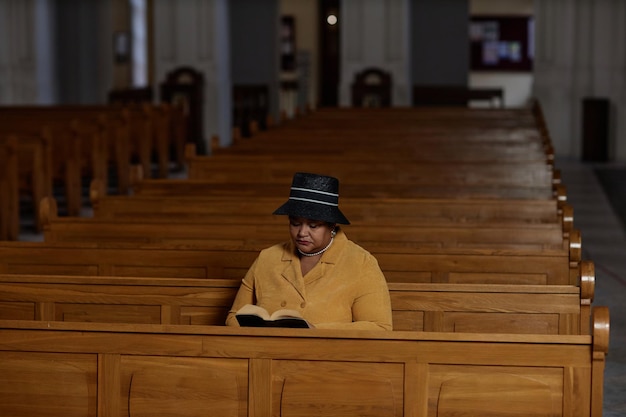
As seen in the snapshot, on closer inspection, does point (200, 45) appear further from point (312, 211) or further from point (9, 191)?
point (312, 211)

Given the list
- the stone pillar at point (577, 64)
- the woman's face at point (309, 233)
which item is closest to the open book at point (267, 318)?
the woman's face at point (309, 233)

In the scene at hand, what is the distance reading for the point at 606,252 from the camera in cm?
895

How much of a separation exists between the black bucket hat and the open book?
355 millimetres

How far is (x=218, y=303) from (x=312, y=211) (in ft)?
2.91

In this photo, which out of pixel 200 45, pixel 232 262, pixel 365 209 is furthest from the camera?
pixel 200 45

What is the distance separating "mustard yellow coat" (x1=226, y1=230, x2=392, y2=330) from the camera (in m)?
3.76

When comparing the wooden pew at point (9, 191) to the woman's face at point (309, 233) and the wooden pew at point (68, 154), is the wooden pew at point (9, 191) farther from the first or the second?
the woman's face at point (309, 233)

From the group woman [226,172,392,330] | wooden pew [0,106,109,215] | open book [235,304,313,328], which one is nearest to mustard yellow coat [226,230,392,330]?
woman [226,172,392,330]

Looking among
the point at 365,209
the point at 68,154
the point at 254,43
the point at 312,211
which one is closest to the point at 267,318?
the point at 312,211

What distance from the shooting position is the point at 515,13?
25.8 metres

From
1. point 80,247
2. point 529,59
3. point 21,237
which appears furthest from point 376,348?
point 529,59

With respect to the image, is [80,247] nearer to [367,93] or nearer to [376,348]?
[376,348]

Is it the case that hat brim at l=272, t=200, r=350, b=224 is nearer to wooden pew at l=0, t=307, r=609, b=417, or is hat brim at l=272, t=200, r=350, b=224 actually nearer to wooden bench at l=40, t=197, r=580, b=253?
wooden pew at l=0, t=307, r=609, b=417

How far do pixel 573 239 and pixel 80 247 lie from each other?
230 centimetres
